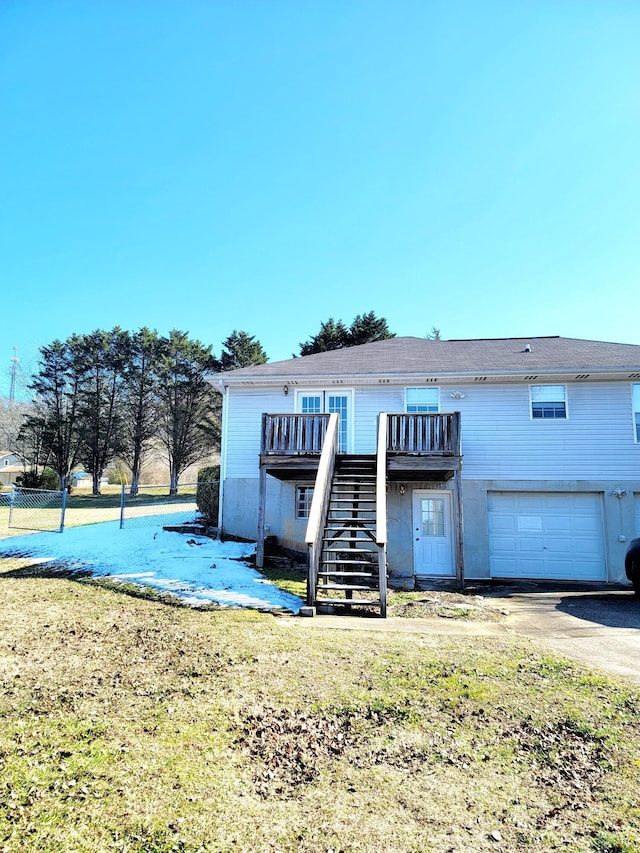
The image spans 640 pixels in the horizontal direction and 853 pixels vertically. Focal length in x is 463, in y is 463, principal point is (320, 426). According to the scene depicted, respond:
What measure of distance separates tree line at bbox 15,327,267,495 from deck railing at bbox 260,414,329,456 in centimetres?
2402

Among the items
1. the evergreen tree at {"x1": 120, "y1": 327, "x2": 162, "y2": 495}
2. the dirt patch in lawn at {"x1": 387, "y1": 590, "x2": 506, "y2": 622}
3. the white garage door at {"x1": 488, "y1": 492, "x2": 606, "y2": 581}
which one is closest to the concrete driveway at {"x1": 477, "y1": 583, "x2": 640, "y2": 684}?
the dirt patch in lawn at {"x1": 387, "y1": 590, "x2": 506, "y2": 622}

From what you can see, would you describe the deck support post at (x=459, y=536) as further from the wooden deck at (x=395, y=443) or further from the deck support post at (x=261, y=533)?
the deck support post at (x=261, y=533)

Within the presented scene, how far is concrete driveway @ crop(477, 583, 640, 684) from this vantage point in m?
5.17

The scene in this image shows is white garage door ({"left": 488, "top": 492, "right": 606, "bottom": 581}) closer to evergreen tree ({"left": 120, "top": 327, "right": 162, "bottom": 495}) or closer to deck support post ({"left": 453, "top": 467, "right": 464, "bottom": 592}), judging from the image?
deck support post ({"left": 453, "top": 467, "right": 464, "bottom": 592})

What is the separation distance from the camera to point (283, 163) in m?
13.0

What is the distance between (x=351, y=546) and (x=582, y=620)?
13.3ft

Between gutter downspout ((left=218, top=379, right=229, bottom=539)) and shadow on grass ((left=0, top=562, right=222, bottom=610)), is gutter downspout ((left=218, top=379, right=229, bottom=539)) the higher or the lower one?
the higher one

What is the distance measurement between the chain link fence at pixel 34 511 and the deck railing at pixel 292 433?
5746 mm

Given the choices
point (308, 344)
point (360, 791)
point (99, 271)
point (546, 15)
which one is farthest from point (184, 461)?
point (360, 791)

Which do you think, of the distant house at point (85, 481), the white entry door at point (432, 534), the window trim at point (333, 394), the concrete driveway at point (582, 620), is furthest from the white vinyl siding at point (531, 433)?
the distant house at point (85, 481)

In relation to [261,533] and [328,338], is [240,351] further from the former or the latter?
[261,533]

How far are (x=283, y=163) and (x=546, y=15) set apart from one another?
22.5 ft

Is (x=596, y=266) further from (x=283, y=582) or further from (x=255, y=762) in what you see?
(x=255, y=762)

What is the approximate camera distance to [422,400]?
1226 cm
